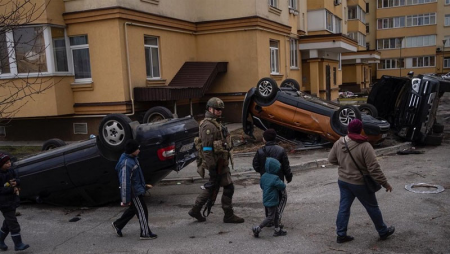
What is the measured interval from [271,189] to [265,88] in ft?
20.5

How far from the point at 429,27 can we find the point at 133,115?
51.0 m

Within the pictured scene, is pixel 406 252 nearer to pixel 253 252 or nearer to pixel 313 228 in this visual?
pixel 313 228

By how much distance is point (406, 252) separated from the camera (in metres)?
4.56

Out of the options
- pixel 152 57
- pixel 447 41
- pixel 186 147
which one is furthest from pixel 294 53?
pixel 447 41

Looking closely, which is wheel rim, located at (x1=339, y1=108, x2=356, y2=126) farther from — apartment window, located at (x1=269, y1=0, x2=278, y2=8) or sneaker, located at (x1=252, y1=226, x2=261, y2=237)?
apartment window, located at (x1=269, y1=0, x2=278, y2=8)

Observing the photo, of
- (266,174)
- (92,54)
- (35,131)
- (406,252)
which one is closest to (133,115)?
(92,54)

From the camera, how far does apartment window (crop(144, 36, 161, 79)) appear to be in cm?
1526

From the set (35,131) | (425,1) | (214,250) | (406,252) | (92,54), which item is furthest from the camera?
(425,1)

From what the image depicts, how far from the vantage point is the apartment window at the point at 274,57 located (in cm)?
1945

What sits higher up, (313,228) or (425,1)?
(425,1)

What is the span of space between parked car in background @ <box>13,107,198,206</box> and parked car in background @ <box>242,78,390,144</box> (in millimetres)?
4286

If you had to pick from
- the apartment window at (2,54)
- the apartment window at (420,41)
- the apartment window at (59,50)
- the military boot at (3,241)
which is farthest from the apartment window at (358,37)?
the military boot at (3,241)

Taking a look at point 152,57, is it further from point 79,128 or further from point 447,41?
point 447,41

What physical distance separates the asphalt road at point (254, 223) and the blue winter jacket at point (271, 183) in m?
0.53
